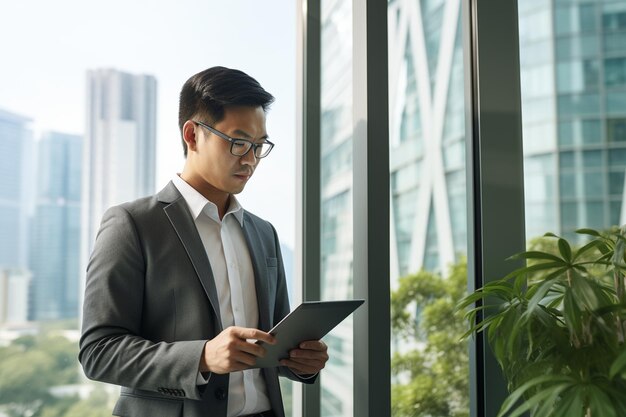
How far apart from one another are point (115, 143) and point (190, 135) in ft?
2.89

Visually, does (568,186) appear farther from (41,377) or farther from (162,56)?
(41,377)

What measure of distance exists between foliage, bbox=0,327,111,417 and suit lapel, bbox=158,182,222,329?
99 centimetres

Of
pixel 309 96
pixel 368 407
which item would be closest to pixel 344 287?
pixel 309 96

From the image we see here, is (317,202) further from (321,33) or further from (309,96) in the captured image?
(321,33)

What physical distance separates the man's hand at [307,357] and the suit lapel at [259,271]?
0.16m

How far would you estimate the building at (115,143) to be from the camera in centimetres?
248

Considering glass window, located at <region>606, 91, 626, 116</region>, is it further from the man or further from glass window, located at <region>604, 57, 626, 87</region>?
the man

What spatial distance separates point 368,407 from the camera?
1664 mm

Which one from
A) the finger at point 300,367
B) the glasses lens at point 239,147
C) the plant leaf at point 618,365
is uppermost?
the glasses lens at point 239,147

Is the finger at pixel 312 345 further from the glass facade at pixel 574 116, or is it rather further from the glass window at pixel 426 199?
the glass window at pixel 426 199

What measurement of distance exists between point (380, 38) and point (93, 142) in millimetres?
1257

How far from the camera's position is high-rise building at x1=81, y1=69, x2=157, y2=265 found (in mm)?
2484

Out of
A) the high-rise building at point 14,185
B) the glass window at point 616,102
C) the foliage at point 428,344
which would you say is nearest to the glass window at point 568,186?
the glass window at point 616,102

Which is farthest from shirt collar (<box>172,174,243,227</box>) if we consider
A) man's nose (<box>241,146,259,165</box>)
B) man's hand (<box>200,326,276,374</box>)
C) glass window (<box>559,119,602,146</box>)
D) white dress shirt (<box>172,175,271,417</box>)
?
glass window (<box>559,119,602,146</box>)
